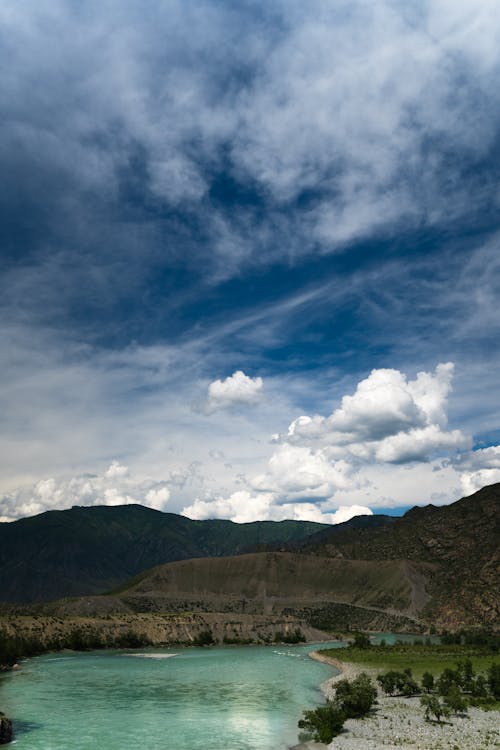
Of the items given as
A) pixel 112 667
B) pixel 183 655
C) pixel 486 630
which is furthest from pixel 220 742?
pixel 486 630

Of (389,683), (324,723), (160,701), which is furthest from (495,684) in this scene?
(160,701)

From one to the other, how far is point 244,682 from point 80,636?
78.7 m

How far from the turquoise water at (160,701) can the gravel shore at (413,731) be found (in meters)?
6.30

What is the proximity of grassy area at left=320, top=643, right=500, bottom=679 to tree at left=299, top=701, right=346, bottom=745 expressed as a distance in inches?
1838

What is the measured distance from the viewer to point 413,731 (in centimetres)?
6134

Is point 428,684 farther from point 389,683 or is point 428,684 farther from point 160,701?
point 160,701

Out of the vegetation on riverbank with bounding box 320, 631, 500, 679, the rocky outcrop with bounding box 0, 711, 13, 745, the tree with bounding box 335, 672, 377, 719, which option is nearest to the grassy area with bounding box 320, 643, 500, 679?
the vegetation on riverbank with bounding box 320, 631, 500, 679

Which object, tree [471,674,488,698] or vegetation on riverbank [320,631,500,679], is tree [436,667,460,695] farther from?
vegetation on riverbank [320,631,500,679]

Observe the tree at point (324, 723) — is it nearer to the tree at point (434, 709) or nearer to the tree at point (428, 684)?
the tree at point (434, 709)

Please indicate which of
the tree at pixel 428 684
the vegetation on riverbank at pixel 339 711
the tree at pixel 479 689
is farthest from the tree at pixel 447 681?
the vegetation on riverbank at pixel 339 711

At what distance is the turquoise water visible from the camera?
61.3 meters

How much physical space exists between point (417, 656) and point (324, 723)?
88302 millimetres

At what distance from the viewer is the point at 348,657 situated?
137375 millimetres

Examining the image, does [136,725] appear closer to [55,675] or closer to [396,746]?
[396,746]
